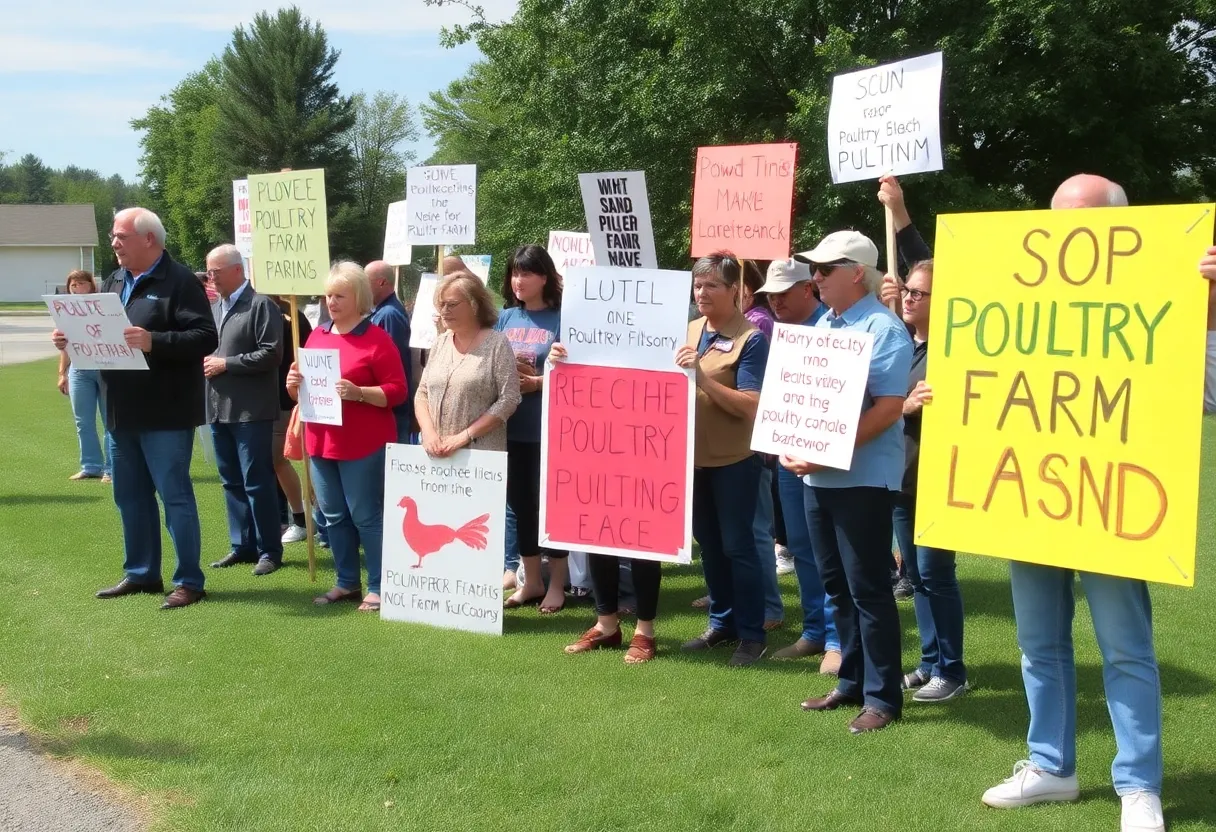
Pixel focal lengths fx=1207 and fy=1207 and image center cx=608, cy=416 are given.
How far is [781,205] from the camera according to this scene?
24.4 feet

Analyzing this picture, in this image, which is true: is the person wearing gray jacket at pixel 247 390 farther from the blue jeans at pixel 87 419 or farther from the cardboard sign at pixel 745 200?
the blue jeans at pixel 87 419

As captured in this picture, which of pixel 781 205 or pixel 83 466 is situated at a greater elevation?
pixel 781 205

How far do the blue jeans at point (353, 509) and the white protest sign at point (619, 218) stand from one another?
6.09ft

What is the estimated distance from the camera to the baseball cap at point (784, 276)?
5941 millimetres

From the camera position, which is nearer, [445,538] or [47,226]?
[445,538]

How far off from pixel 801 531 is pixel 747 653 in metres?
0.69

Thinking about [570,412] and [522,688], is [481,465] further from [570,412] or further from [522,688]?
[522,688]

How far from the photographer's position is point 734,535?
618 cm

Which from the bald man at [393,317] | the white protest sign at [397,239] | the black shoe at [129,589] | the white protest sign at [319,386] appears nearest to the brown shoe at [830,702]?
the white protest sign at [319,386]

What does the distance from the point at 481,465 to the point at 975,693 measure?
2.81m

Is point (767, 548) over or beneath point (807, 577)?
over

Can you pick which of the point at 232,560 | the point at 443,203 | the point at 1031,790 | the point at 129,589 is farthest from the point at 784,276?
the point at 232,560

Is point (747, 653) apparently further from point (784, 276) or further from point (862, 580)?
point (784, 276)

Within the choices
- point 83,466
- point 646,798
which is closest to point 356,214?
point 83,466
